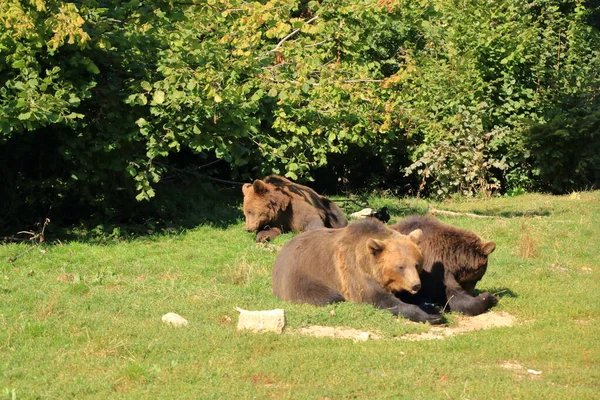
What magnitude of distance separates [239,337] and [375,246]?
2124 millimetres

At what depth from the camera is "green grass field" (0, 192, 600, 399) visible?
7.68 metres

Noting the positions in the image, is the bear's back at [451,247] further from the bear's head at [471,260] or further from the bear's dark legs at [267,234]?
the bear's dark legs at [267,234]

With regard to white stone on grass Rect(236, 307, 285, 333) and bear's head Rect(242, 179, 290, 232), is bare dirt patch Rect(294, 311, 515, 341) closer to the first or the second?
white stone on grass Rect(236, 307, 285, 333)

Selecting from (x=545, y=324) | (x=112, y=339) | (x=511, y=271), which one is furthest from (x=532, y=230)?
(x=112, y=339)

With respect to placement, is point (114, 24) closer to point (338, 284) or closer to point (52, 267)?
point (52, 267)

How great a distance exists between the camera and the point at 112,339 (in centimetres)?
895

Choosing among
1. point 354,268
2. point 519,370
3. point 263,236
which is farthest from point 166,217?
point 519,370

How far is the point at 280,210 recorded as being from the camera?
16.1 meters

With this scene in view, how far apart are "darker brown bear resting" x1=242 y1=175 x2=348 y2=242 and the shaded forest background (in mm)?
539

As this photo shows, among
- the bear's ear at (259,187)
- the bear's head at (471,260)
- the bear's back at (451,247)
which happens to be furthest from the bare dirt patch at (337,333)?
the bear's ear at (259,187)

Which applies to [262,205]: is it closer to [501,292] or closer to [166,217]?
[166,217]

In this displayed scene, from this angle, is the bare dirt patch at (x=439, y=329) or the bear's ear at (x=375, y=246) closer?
the bare dirt patch at (x=439, y=329)

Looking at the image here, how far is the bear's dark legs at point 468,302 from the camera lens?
10562 mm

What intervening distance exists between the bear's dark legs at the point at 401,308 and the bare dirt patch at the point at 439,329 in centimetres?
15
